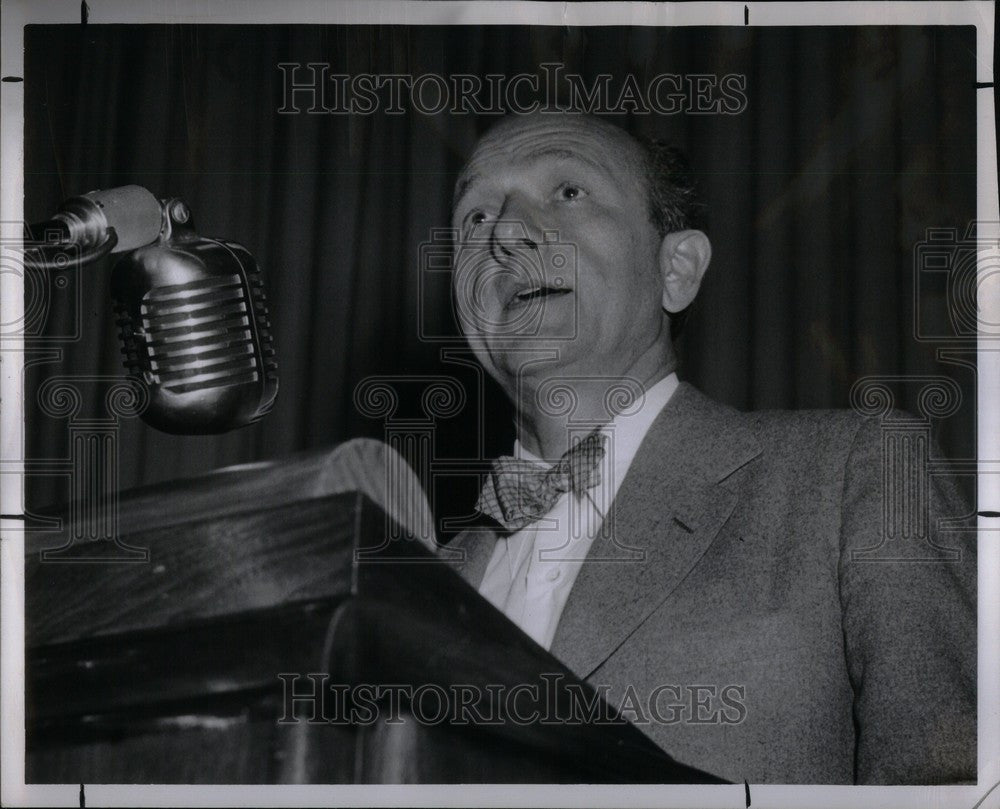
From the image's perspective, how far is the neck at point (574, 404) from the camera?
2660 mm

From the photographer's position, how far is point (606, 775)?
263 centimetres

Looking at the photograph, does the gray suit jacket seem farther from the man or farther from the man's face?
the man's face

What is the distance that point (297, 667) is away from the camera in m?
2.63

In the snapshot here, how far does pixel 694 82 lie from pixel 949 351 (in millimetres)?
843

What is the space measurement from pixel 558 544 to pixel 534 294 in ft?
1.84

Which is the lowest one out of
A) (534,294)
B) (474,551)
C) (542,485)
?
(474,551)

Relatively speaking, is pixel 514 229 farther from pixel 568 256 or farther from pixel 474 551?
pixel 474 551

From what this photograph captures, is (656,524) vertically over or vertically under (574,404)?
under

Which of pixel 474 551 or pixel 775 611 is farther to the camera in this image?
pixel 474 551

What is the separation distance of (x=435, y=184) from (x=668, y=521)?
3.03 feet

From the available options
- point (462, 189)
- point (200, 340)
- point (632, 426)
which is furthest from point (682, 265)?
point (200, 340)

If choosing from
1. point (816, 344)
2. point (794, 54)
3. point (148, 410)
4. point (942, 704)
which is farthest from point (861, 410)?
point (148, 410)

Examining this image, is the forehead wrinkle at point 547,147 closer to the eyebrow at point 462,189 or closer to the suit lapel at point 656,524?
the eyebrow at point 462,189

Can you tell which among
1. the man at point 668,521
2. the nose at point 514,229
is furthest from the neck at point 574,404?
the nose at point 514,229
